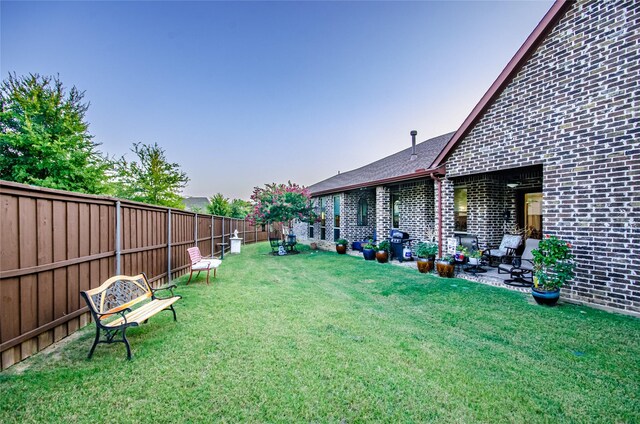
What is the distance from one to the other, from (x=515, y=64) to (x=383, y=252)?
20.5ft

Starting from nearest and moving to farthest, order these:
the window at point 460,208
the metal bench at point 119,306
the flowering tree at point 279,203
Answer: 1. the metal bench at point 119,306
2. the window at point 460,208
3. the flowering tree at point 279,203

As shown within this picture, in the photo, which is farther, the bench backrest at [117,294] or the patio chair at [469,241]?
the patio chair at [469,241]

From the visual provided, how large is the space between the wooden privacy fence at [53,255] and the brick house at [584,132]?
816cm

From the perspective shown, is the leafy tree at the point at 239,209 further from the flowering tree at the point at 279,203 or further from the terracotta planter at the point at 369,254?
the terracotta planter at the point at 369,254

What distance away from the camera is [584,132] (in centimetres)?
473

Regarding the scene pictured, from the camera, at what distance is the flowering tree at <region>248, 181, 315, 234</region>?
12.7m

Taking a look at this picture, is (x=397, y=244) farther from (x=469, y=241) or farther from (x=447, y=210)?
(x=447, y=210)

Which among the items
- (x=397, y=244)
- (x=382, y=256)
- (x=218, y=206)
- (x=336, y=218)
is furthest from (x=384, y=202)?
(x=218, y=206)

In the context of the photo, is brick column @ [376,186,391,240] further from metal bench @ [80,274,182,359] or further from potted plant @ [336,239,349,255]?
metal bench @ [80,274,182,359]

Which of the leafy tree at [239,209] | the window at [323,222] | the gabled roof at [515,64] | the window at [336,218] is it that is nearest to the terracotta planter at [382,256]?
the gabled roof at [515,64]

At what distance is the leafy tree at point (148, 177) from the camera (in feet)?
59.6

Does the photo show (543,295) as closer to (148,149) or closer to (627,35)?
(627,35)

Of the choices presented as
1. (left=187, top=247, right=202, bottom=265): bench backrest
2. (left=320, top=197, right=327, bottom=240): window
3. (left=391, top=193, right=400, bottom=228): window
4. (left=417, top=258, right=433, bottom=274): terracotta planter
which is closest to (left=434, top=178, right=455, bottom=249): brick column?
(left=417, top=258, right=433, bottom=274): terracotta planter

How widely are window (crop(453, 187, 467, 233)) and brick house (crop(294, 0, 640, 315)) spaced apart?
286cm
